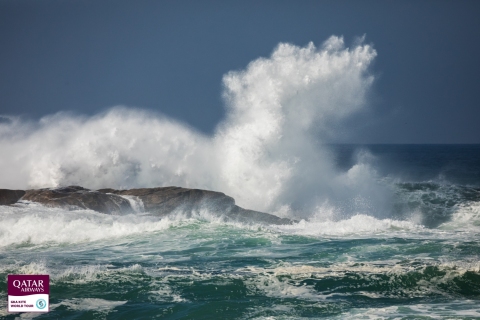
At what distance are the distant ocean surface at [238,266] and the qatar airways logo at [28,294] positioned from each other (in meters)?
0.25

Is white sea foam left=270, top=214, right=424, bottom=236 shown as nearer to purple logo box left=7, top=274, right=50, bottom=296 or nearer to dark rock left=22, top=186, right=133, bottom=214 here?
dark rock left=22, top=186, right=133, bottom=214

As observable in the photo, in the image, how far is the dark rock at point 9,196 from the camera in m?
24.6

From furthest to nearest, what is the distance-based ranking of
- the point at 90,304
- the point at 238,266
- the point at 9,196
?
1. the point at 9,196
2. the point at 238,266
3. the point at 90,304

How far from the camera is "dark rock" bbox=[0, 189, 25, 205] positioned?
24609 mm

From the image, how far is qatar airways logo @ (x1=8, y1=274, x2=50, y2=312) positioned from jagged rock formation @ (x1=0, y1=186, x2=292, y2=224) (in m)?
10.6

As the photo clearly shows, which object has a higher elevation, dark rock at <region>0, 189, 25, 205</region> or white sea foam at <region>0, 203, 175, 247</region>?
dark rock at <region>0, 189, 25, 205</region>

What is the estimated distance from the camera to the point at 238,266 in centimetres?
1606

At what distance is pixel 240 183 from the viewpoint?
105ft

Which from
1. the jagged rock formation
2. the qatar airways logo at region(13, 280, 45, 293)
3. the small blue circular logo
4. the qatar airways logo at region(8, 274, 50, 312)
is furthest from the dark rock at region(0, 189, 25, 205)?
the small blue circular logo

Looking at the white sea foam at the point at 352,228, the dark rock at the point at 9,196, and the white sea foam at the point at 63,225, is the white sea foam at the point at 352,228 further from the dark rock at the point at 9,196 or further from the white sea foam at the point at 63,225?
the dark rock at the point at 9,196

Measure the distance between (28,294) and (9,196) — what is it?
44.9 feet

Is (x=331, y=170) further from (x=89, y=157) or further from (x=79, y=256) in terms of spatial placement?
(x=79, y=256)

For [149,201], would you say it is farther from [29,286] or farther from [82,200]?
[29,286]

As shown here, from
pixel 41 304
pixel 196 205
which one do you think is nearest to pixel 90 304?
pixel 41 304
